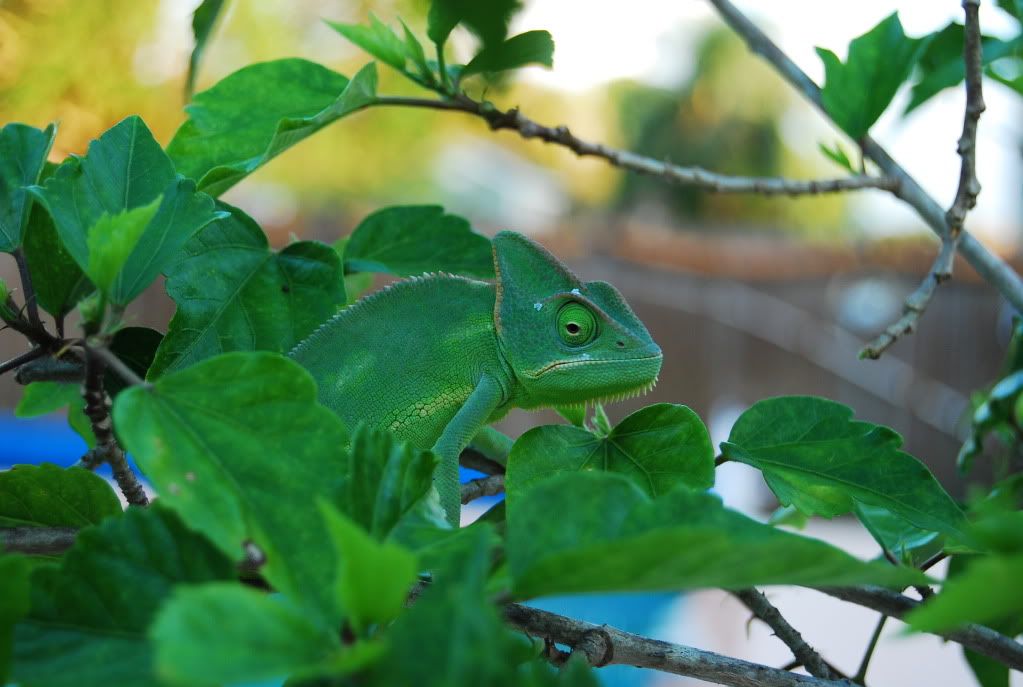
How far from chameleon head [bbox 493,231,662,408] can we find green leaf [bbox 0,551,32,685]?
0.51 m

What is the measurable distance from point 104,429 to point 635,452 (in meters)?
0.28

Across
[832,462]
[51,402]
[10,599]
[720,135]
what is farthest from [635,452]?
[720,135]

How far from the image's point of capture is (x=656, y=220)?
19359 millimetres

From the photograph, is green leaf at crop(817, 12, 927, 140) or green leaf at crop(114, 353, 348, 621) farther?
green leaf at crop(817, 12, 927, 140)

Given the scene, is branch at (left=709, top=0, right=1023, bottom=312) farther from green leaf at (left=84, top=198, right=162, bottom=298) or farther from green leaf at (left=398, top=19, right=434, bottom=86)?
green leaf at (left=84, top=198, right=162, bottom=298)

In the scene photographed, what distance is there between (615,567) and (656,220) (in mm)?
19439

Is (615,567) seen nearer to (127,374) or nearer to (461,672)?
(461,672)

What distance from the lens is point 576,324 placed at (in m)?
0.80

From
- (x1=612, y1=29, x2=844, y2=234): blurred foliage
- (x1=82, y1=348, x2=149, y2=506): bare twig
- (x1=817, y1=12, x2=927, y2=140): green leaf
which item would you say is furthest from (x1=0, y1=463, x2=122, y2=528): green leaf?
(x1=612, y1=29, x2=844, y2=234): blurred foliage

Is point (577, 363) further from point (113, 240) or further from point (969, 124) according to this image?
point (113, 240)

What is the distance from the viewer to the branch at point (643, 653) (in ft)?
1.51

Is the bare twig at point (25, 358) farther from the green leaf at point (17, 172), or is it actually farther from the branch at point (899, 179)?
the branch at point (899, 179)

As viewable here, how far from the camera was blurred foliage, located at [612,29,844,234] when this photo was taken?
1855 centimetres

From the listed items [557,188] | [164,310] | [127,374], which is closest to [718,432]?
[164,310]
